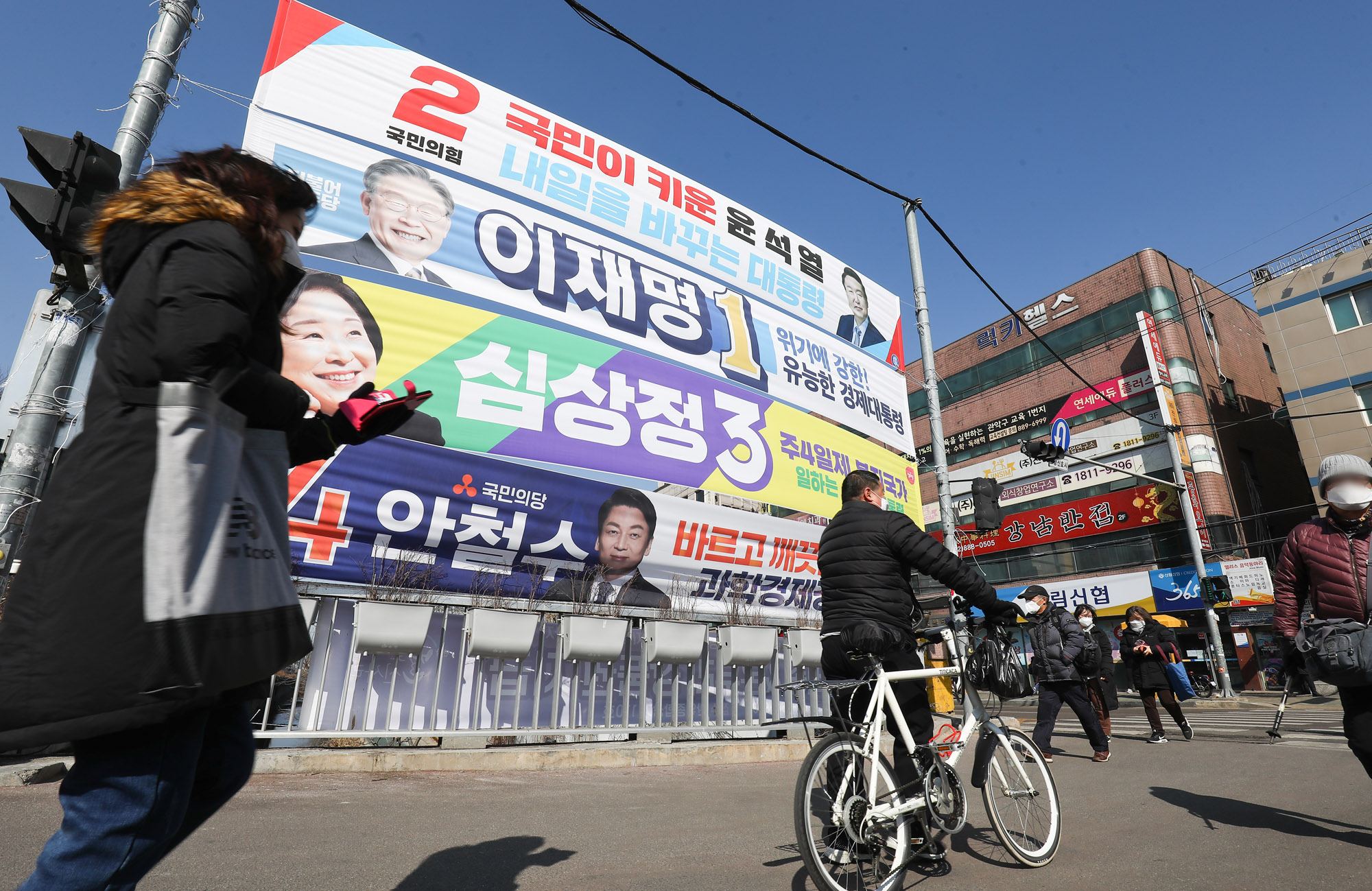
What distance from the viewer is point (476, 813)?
392 cm

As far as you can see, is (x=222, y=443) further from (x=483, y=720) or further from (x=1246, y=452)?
(x=1246, y=452)

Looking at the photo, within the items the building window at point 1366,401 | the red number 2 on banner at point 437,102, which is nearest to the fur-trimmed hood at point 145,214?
the red number 2 on banner at point 437,102

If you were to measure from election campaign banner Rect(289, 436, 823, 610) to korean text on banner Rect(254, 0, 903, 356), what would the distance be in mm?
3745

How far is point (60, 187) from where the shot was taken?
10.4ft

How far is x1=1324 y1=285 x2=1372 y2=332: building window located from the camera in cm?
2114

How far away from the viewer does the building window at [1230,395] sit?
26109mm

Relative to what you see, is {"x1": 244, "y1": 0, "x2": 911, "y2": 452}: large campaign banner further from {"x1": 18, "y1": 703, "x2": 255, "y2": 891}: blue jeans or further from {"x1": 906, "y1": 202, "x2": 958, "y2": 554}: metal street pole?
{"x1": 18, "y1": 703, "x2": 255, "y2": 891}: blue jeans

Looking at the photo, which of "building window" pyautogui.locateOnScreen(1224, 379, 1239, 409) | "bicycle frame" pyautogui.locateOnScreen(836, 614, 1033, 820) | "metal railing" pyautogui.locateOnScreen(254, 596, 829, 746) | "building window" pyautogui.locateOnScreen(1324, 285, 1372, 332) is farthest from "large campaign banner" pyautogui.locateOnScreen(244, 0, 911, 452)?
"building window" pyautogui.locateOnScreen(1224, 379, 1239, 409)

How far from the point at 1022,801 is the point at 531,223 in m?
7.99

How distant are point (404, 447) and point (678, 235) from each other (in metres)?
5.60

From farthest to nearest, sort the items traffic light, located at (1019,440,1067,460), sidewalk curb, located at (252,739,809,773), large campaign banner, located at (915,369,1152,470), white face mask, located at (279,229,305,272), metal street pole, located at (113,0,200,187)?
large campaign banner, located at (915,369,1152,470), traffic light, located at (1019,440,1067,460), sidewalk curb, located at (252,739,809,773), metal street pole, located at (113,0,200,187), white face mask, located at (279,229,305,272)

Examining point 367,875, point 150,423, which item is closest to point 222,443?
point 150,423

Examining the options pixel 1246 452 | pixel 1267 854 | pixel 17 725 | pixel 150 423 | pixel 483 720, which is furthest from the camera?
pixel 1246 452

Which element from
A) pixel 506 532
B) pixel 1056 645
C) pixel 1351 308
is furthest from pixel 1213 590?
pixel 506 532
